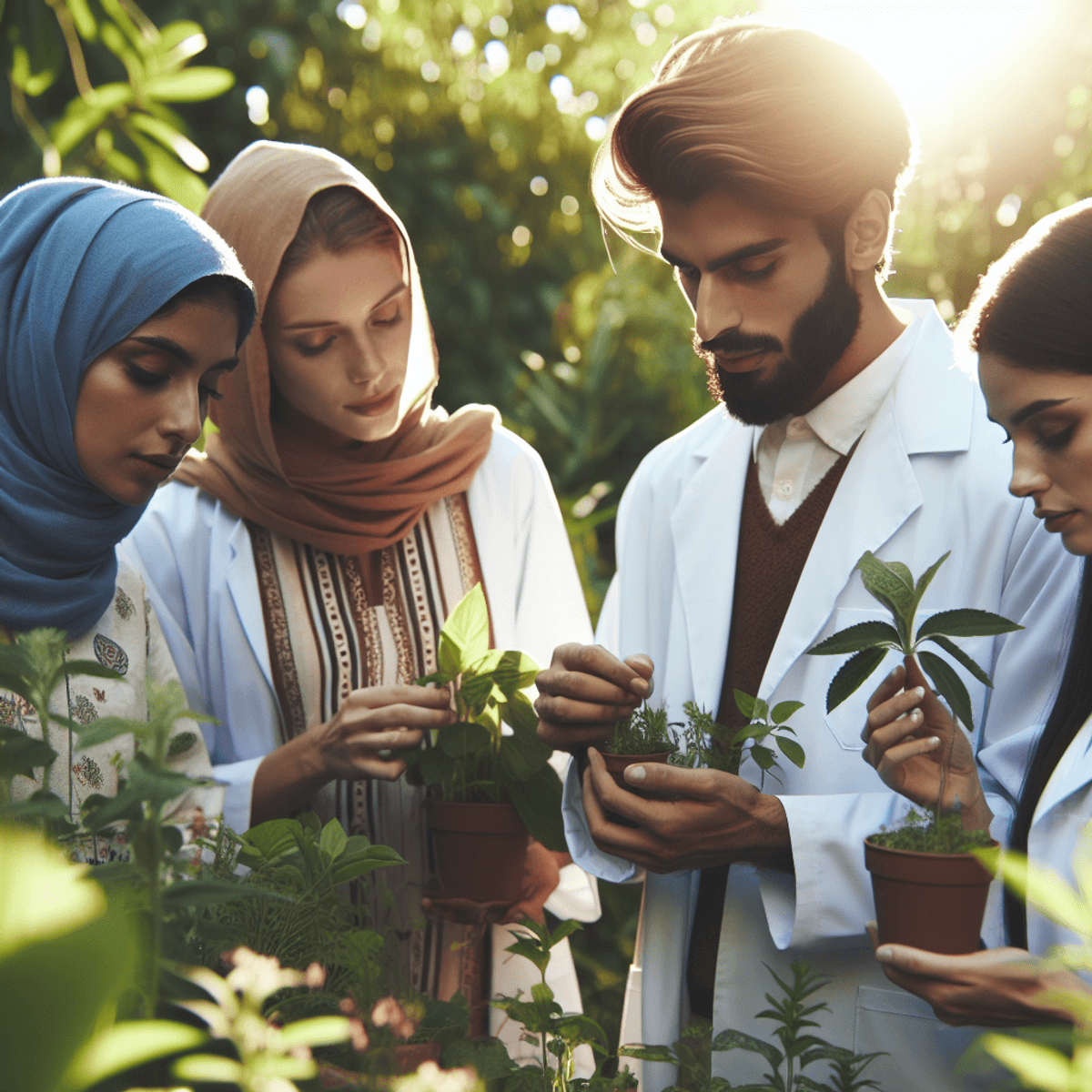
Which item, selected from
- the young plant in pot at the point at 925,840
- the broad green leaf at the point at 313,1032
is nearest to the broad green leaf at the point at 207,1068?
the broad green leaf at the point at 313,1032

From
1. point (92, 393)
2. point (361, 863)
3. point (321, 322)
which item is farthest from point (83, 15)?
point (361, 863)

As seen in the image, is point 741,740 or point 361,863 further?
point 741,740

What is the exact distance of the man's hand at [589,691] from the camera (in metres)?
1.77

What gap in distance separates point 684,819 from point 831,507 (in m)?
0.67

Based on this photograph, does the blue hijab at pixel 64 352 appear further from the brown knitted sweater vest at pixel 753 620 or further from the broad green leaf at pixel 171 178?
the brown knitted sweater vest at pixel 753 620

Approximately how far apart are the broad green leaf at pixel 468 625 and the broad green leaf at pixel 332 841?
57 centimetres

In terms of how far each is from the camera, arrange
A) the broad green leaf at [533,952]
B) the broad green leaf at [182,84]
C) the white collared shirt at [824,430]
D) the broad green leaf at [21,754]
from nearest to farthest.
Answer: the broad green leaf at [21,754], the broad green leaf at [533,952], the white collared shirt at [824,430], the broad green leaf at [182,84]

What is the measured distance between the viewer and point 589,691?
1.76m

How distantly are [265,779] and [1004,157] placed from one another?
4.70m

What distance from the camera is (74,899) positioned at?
473 millimetres

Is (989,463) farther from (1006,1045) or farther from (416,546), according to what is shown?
(1006,1045)

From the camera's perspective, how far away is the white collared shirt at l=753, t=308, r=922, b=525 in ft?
6.88

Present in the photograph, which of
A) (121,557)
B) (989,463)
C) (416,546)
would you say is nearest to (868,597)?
(989,463)

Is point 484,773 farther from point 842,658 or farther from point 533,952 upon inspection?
point 842,658
